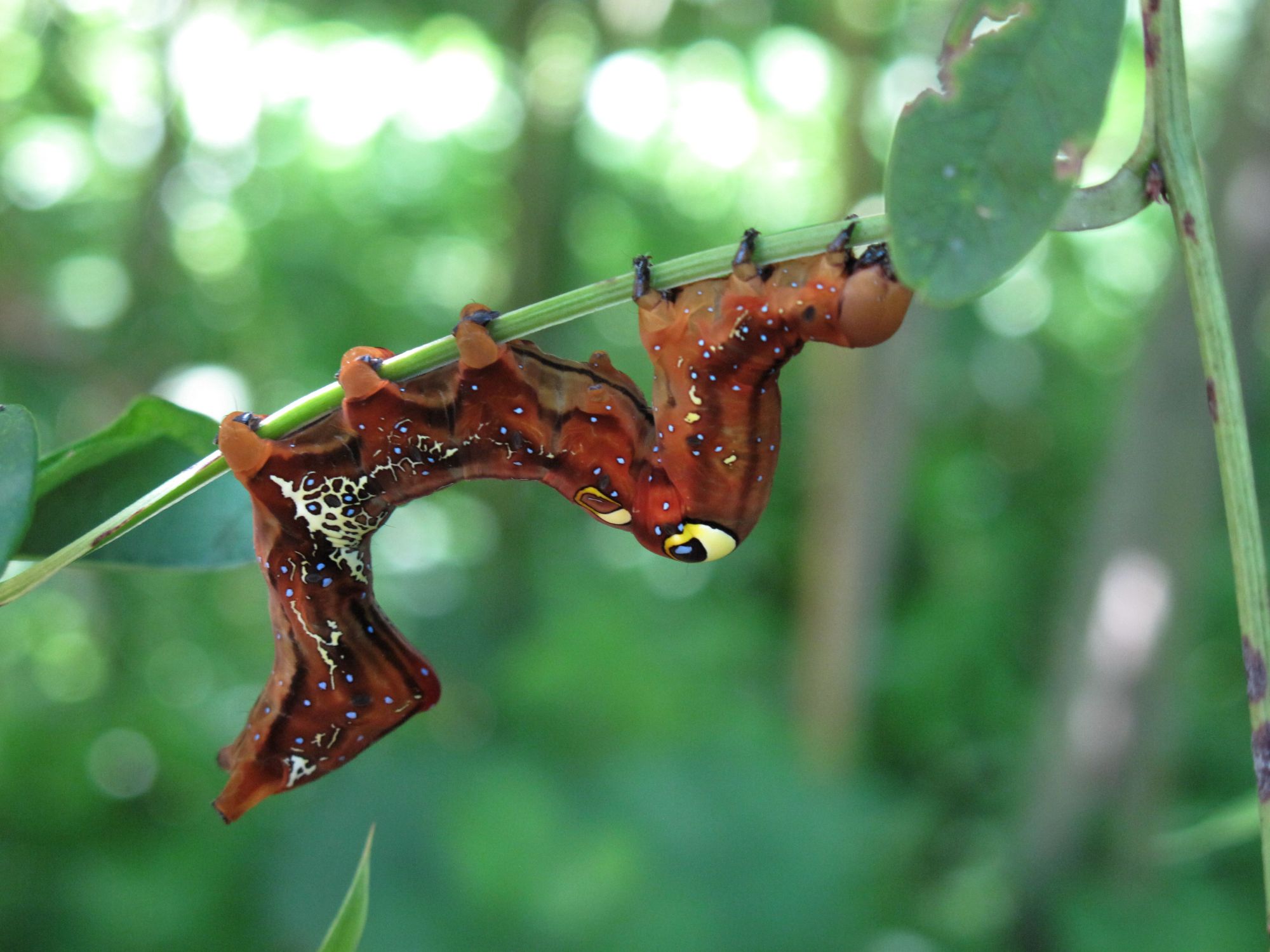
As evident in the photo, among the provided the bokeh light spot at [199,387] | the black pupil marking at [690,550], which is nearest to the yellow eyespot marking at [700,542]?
the black pupil marking at [690,550]

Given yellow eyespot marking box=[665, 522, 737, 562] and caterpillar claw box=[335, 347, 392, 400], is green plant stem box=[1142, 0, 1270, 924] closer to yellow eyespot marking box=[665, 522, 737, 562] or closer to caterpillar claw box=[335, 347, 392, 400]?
yellow eyespot marking box=[665, 522, 737, 562]

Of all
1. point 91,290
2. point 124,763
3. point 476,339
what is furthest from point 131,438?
point 91,290

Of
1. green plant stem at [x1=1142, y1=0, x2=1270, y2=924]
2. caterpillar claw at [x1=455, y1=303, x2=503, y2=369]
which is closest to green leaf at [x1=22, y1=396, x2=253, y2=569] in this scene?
caterpillar claw at [x1=455, y1=303, x2=503, y2=369]

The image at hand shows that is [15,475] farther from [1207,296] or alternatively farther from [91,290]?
[91,290]

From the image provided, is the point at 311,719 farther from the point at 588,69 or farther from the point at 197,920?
the point at 588,69

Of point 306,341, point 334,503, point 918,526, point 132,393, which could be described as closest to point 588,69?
point 306,341

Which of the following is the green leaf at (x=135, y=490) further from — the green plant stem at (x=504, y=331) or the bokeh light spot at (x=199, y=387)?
the bokeh light spot at (x=199, y=387)
